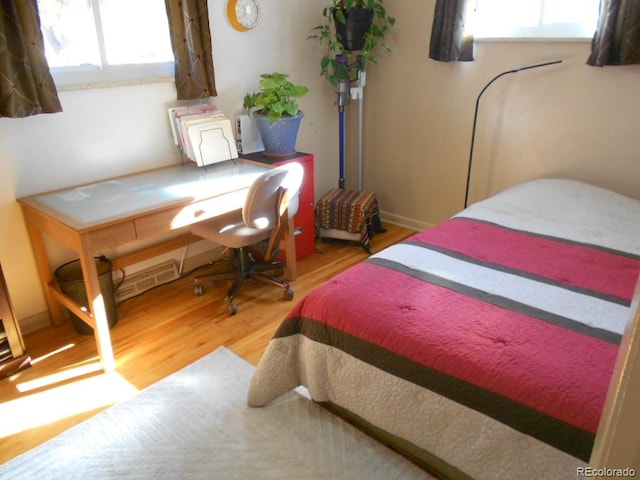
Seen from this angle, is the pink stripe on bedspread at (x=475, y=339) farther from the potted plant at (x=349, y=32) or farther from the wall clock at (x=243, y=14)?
the potted plant at (x=349, y=32)

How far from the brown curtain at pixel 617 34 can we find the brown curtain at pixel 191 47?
2.07 m

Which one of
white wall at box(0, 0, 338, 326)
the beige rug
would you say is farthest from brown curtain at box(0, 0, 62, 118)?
the beige rug

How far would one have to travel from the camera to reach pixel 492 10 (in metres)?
3.06

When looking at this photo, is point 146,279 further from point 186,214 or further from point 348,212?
point 348,212

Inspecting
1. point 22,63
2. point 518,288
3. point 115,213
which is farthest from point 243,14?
point 518,288

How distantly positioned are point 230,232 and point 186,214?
12.7 inches

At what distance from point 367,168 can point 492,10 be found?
145cm

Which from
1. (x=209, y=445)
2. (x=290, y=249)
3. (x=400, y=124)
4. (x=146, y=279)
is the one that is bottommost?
(x=209, y=445)

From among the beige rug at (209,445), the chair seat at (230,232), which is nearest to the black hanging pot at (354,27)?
the chair seat at (230,232)

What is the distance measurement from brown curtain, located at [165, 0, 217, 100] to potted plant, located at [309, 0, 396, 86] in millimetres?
957

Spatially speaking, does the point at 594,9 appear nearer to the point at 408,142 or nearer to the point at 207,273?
the point at 408,142

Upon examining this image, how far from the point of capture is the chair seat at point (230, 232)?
2625mm

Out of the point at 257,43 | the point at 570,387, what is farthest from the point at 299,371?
the point at 257,43

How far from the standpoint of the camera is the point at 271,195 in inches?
102
